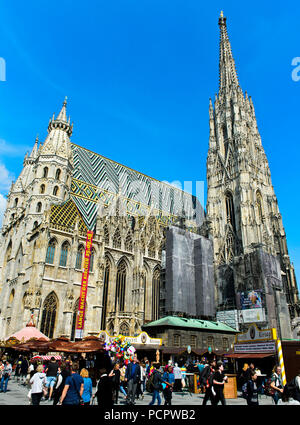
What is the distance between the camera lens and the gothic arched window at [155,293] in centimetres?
4081

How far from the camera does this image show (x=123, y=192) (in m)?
48.2

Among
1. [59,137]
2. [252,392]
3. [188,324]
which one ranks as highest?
[59,137]

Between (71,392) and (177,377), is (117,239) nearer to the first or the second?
(177,377)

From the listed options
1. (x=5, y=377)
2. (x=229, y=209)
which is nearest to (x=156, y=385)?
(x=5, y=377)

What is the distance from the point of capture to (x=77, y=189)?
1665 inches

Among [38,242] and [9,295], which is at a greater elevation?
[38,242]

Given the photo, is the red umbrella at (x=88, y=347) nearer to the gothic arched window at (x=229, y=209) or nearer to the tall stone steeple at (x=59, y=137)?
the tall stone steeple at (x=59, y=137)

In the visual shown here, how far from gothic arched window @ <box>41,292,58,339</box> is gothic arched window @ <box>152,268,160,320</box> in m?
14.3

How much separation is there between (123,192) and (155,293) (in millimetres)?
15868

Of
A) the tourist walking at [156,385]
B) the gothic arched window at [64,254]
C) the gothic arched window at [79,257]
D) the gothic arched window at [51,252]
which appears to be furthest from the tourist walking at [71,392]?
the gothic arched window at [79,257]

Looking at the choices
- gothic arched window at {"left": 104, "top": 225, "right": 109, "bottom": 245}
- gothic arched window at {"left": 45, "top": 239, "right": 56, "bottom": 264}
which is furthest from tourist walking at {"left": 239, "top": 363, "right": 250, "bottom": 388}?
gothic arched window at {"left": 104, "top": 225, "right": 109, "bottom": 245}

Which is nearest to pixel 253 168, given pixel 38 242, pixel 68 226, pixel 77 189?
pixel 77 189
